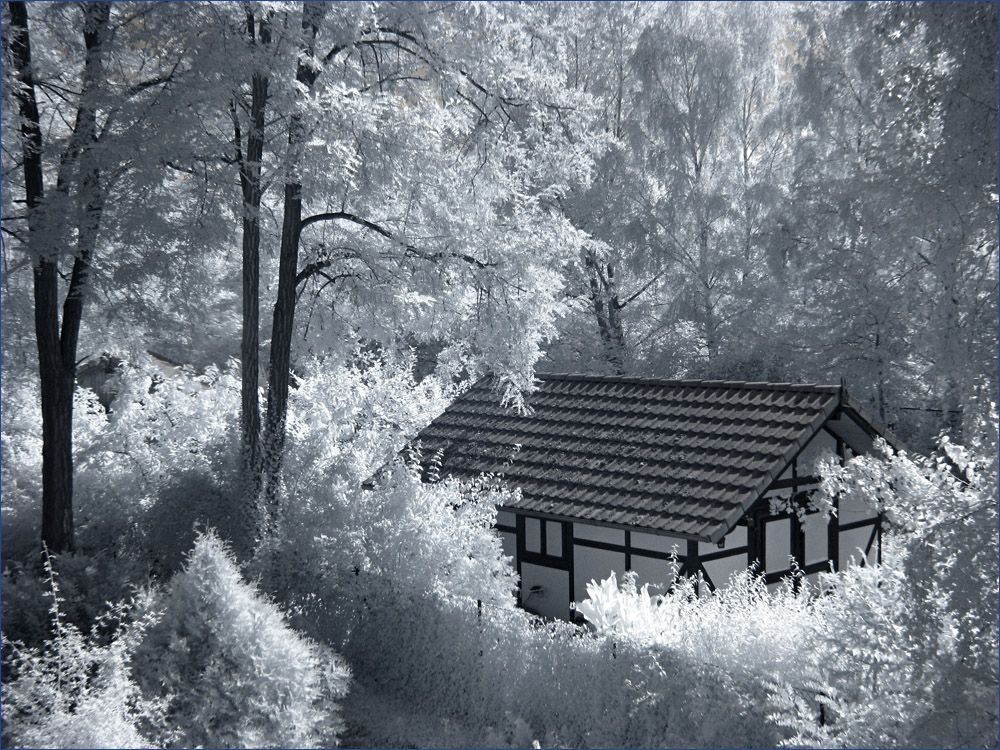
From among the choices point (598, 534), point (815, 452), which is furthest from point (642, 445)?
point (815, 452)

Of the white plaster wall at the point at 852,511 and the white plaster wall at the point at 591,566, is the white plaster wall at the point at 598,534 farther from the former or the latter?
the white plaster wall at the point at 852,511

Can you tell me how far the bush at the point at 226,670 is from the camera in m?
7.43

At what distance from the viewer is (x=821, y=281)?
64.8 ft

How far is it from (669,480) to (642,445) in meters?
1.06

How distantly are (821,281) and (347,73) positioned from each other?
1242cm

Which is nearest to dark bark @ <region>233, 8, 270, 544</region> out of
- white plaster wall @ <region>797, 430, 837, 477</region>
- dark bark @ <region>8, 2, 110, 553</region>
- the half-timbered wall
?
dark bark @ <region>8, 2, 110, 553</region>

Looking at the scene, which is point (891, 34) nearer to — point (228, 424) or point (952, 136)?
point (952, 136)

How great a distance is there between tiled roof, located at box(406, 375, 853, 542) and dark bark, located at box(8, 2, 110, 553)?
464 cm

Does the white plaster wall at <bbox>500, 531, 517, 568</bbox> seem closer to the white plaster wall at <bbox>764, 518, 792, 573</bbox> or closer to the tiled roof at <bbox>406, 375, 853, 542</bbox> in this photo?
the tiled roof at <bbox>406, 375, 853, 542</bbox>

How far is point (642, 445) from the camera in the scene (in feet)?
39.9

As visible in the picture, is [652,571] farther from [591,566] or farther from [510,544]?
[510,544]

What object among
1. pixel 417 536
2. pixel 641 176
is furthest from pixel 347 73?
pixel 641 176

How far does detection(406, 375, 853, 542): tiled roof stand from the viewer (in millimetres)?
10648

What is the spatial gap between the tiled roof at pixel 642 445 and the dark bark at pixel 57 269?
4.64 meters
